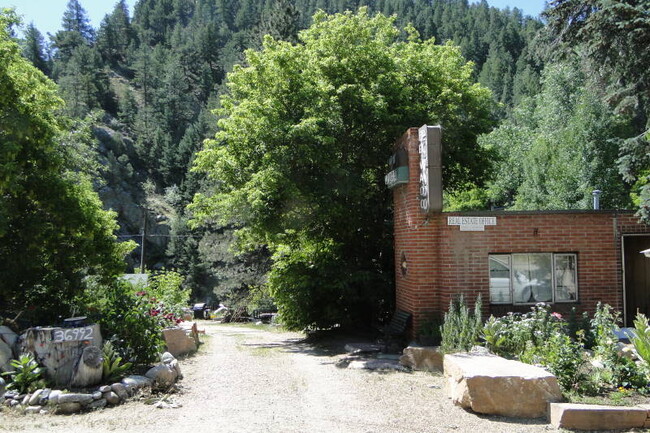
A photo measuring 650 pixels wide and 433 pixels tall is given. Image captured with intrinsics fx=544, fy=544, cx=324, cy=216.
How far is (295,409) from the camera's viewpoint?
291 inches

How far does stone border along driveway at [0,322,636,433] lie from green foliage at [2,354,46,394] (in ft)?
1.99

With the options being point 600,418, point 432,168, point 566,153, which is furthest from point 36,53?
point 600,418

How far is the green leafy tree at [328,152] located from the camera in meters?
13.7

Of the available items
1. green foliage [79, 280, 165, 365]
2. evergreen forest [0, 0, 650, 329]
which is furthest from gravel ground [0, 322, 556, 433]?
evergreen forest [0, 0, 650, 329]

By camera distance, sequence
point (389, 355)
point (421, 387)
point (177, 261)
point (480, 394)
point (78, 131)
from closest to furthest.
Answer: point (480, 394)
point (421, 387)
point (389, 355)
point (78, 131)
point (177, 261)

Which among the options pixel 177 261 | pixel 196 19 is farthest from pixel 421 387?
pixel 196 19

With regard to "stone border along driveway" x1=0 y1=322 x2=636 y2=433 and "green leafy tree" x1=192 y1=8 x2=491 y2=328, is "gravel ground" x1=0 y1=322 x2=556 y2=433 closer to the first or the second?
"stone border along driveway" x1=0 y1=322 x2=636 y2=433

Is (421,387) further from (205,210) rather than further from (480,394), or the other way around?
(205,210)

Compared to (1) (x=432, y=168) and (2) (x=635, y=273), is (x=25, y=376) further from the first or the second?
(2) (x=635, y=273)

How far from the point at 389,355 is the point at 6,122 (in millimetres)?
8498

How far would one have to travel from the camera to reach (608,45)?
1269 centimetres

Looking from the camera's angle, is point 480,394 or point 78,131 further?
point 78,131

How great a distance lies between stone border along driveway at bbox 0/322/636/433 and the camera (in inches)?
262

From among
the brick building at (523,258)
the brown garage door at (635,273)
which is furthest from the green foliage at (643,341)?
the brown garage door at (635,273)
